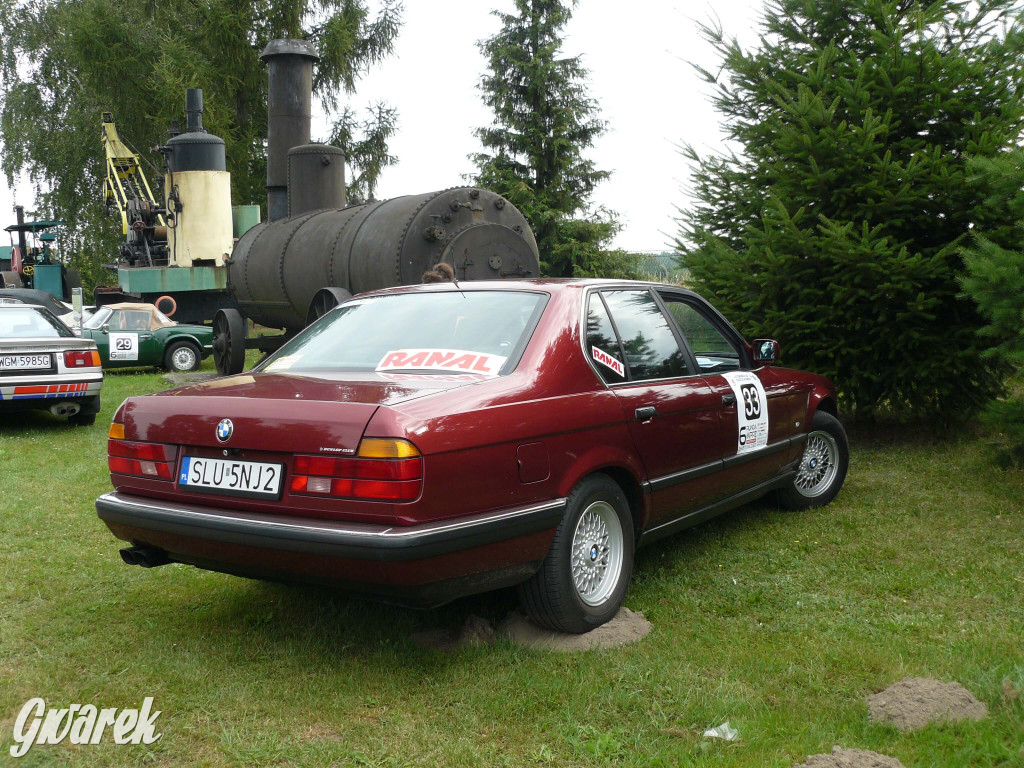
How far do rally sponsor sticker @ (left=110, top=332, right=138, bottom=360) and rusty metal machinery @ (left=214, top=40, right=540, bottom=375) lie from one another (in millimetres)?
2554

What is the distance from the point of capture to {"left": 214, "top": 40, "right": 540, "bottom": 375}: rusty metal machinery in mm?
10258

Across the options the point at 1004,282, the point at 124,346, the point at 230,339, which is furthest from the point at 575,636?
the point at 124,346

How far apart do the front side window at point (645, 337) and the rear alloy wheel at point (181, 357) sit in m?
13.2

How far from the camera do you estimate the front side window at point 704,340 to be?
4.97 metres

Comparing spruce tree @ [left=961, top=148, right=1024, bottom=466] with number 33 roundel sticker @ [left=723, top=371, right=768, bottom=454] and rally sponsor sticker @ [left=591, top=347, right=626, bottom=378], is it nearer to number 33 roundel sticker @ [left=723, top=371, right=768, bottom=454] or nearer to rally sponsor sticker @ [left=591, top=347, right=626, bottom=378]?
number 33 roundel sticker @ [left=723, top=371, right=768, bottom=454]

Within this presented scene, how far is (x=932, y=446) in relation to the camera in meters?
8.23

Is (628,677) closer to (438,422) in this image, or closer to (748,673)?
(748,673)

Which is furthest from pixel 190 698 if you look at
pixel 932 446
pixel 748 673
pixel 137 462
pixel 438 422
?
pixel 932 446

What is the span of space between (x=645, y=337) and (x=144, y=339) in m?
13.5

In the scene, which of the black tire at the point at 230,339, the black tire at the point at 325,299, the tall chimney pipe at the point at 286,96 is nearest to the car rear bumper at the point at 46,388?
the black tire at the point at 325,299

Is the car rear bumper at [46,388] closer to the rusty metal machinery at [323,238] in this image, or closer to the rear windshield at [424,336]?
the rusty metal machinery at [323,238]

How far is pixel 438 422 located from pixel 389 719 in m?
0.99

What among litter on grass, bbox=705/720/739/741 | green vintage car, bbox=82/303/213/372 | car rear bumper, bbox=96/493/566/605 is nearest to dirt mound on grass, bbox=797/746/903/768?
litter on grass, bbox=705/720/739/741

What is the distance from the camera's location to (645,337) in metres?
4.56
